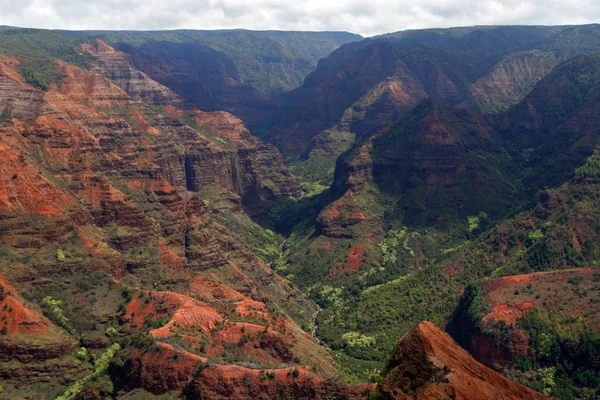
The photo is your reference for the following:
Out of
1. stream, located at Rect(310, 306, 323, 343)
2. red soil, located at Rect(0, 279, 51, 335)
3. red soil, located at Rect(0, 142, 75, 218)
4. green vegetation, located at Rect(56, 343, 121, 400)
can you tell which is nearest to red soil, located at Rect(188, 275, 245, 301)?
stream, located at Rect(310, 306, 323, 343)

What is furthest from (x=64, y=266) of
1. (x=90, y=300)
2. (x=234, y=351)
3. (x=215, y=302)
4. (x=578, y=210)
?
(x=578, y=210)

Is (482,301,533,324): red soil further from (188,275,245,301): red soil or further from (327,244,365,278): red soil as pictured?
(327,244,365,278): red soil

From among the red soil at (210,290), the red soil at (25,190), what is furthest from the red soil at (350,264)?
the red soil at (25,190)

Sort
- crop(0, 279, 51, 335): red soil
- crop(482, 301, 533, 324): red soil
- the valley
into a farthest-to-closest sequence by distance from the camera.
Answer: crop(482, 301, 533, 324): red soil, crop(0, 279, 51, 335): red soil, the valley

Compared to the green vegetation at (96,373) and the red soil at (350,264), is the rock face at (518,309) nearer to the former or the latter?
the red soil at (350,264)

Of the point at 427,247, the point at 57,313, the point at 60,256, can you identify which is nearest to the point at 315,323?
the point at 427,247

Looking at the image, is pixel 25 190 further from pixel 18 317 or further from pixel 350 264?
pixel 350 264

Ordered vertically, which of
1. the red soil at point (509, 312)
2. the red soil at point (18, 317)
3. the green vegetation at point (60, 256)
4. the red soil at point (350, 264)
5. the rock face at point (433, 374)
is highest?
the rock face at point (433, 374)

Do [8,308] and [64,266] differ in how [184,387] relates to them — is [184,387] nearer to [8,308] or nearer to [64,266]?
[8,308]
